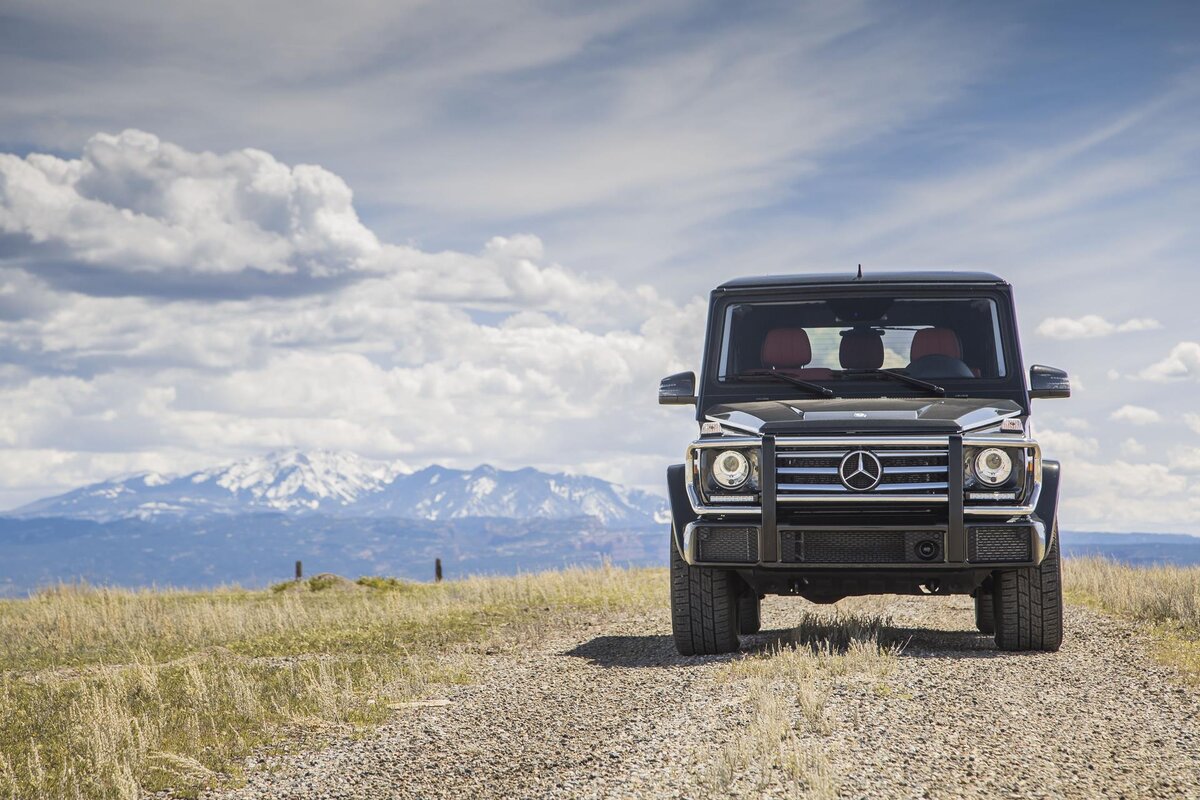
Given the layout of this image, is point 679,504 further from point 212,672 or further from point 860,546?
point 212,672

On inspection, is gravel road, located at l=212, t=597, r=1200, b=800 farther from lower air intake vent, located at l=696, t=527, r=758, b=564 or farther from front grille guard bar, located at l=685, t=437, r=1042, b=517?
front grille guard bar, located at l=685, t=437, r=1042, b=517

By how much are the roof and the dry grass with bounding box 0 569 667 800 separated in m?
3.81

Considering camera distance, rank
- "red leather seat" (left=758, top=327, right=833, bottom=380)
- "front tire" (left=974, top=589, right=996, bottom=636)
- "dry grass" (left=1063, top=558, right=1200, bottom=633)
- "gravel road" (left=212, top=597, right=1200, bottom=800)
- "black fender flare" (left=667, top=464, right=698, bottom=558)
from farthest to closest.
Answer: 1. "dry grass" (left=1063, top=558, right=1200, bottom=633)
2. "front tire" (left=974, top=589, right=996, bottom=636)
3. "red leather seat" (left=758, top=327, right=833, bottom=380)
4. "black fender flare" (left=667, top=464, right=698, bottom=558)
5. "gravel road" (left=212, top=597, right=1200, bottom=800)

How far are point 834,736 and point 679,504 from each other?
2879 millimetres

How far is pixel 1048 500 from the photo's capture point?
8023 mm

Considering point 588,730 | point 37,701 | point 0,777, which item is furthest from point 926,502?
point 37,701

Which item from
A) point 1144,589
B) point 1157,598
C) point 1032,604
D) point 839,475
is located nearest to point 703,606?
point 839,475

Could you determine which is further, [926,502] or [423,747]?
[926,502]

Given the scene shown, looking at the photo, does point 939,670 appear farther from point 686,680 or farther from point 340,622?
point 340,622

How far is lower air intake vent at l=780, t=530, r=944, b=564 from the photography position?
7.83 meters

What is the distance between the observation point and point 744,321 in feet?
30.3

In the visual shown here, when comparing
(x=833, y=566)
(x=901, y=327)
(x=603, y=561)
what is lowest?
(x=603, y=561)

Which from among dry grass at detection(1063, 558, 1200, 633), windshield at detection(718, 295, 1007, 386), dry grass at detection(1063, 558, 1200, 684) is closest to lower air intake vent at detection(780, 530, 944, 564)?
windshield at detection(718, 295, 1007, 386)

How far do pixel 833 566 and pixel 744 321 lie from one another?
2.21m
